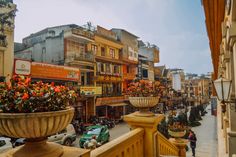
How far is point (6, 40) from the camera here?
18.6 metres

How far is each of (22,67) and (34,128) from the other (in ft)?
58.1

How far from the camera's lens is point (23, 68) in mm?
18109

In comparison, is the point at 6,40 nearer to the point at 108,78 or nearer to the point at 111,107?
the point at 108,78

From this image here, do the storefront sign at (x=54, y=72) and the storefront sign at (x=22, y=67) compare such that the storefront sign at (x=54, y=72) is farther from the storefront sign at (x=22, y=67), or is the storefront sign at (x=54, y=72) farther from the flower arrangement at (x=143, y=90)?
the flower arrangement at (x=143, y=90)

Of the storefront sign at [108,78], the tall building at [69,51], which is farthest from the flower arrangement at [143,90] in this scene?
the storefront sign at [108,78]

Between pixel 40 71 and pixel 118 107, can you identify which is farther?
pixel 118 107

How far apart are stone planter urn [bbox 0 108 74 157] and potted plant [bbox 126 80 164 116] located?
2.62m

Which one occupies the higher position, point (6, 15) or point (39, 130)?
point (6, 15)

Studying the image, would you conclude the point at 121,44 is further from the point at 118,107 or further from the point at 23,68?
the point at 23,68

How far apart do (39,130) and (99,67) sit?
26647 millimetres

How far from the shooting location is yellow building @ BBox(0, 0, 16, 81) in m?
18.0

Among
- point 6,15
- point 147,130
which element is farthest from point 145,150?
point 6,15

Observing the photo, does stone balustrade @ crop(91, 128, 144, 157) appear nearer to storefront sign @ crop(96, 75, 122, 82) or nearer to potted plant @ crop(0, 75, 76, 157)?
potted plant @ crop(0, 75, 76, 157)

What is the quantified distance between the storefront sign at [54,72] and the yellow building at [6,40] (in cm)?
193
